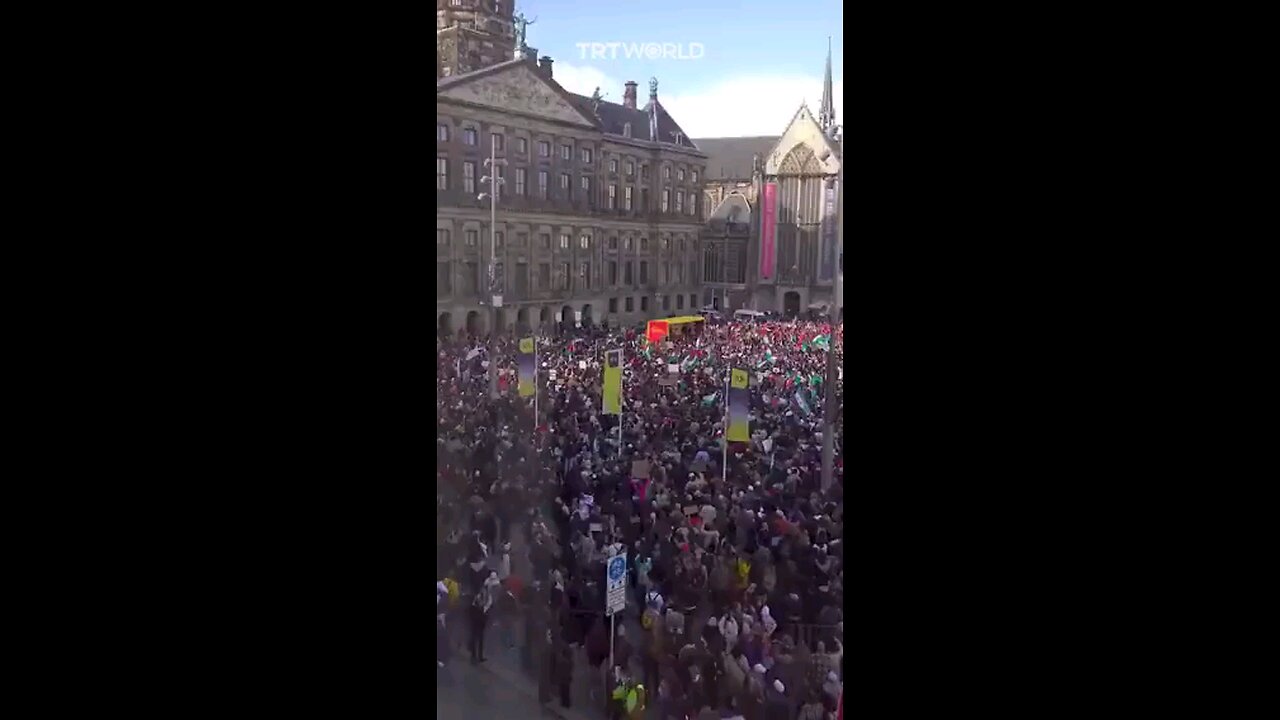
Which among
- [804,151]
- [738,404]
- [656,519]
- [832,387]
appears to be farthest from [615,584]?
[804,151]

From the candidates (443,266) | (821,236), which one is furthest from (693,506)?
(443,266)

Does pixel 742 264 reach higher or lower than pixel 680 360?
higher

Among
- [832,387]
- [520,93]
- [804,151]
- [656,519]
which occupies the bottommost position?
[656,519]

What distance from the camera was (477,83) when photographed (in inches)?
264

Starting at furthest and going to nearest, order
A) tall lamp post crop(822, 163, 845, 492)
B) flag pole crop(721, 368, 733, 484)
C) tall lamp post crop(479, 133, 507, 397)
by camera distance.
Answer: tall lamp post crop(479, 133, 507, 397)
flag pole crop(721, 368, 733, 484)
tall lamp post crop(822, 163, 845, 492)

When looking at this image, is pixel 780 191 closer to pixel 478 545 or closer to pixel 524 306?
pixel 524 306

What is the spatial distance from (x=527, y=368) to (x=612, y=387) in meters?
0.69

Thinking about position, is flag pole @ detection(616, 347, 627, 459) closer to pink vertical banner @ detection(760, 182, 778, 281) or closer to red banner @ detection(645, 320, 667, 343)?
red banner @ detection(645, 320, 667, 343)

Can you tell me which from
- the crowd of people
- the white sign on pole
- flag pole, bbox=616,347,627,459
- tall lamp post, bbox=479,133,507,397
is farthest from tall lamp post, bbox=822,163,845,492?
tall lamp post, bbox=479,133,507,397

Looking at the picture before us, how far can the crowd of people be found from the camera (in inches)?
231

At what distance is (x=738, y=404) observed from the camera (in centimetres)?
635

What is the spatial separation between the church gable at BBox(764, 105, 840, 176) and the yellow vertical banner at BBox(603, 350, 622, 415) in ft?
5.22

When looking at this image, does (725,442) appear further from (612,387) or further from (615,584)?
(615,584)
